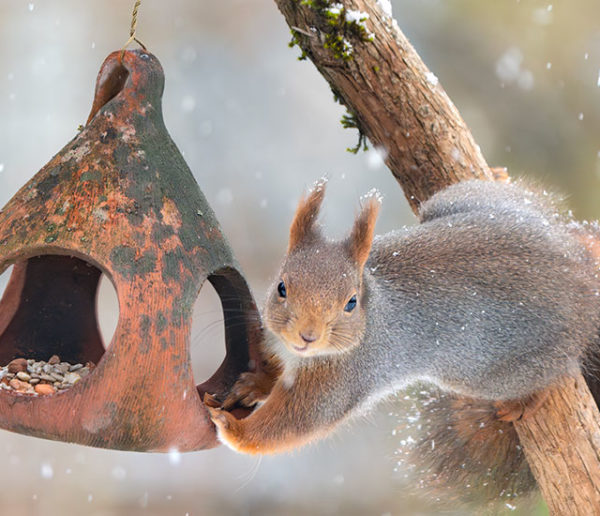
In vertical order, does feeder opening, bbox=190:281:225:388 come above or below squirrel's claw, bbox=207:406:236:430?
above

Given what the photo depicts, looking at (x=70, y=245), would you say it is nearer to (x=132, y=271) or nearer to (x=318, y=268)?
(x=132, y=271)

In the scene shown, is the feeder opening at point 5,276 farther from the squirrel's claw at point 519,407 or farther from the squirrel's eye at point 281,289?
the squirrel's claw at point 519,407

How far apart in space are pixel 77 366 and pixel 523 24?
9.15 feet

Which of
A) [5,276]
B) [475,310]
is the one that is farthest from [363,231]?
[5,276]

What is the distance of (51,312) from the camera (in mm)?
2086

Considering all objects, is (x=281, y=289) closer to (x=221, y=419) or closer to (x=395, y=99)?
(x=221, y=419)

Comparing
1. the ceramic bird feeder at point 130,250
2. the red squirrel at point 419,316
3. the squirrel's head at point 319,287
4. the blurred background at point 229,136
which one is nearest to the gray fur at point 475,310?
the red squirrel at point 419,316

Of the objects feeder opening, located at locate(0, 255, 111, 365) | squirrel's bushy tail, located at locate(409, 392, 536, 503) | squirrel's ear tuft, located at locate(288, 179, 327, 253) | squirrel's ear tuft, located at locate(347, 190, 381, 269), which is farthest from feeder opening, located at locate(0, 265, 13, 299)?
squirrel's bushy tail, located at locate(409, 392, 536, 503)

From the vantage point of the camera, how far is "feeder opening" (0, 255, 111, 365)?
198 cm

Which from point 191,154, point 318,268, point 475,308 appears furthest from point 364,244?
point 191,154

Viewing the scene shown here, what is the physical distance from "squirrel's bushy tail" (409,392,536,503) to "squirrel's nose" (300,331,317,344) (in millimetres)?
880

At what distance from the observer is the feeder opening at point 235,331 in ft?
6.15

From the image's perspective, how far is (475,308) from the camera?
1.91 metres

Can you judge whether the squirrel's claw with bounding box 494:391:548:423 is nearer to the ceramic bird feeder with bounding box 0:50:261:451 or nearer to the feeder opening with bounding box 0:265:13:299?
the ceramic bird feeder with bounding box 0:50:261:451
